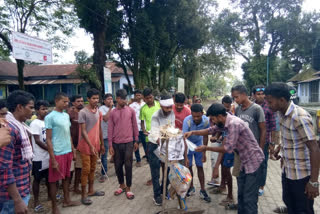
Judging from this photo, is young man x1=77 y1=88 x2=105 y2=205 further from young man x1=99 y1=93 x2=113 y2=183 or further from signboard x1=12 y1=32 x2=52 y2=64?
signboard x1=12 y1=32 x2=52 y2=64

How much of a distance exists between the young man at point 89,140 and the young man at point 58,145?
0.28m

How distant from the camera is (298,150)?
237 cm

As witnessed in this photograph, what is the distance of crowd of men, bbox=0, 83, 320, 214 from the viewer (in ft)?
7.11

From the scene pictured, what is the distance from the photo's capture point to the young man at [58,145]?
138 inches

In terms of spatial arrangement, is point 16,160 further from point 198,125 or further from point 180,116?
point 180,116

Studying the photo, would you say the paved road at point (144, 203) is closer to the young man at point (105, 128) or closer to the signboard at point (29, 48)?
the young man at point (105, 128)

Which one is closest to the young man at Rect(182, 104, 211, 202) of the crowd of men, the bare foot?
the crowd of men

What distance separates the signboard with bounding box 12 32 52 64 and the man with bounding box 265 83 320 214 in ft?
30.1

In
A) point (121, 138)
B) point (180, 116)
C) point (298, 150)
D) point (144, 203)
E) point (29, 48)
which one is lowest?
point (144, 203)

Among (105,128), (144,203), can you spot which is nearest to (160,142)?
(144,203)

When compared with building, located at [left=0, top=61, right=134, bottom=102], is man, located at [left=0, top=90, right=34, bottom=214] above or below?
below

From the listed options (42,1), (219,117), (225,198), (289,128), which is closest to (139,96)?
(225,198)

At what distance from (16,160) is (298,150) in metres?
2.75

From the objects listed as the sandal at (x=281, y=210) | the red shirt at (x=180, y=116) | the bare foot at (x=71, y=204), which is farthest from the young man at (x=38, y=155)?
the sandal at (x=281, y=210)
